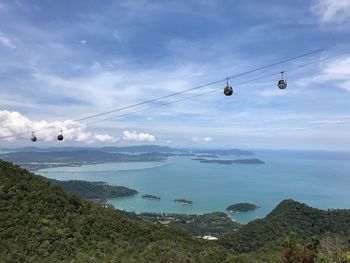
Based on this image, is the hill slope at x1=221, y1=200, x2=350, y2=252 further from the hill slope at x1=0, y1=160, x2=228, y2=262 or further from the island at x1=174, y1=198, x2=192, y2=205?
the island at x1=174, y1=198, x2=192, y2=205

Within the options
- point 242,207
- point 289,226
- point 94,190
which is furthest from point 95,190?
point 289,226

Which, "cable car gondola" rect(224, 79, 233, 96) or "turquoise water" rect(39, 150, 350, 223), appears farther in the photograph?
"turquoise water" rect(39, 150, 350, 223)

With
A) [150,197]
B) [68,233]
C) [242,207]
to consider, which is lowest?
[242,207]

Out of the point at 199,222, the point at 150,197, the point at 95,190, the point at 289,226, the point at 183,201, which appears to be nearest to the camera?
the point at 289,226

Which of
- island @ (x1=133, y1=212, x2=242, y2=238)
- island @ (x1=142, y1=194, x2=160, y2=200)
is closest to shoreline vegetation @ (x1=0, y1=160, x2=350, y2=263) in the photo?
island @ (x1=133, y1=212, x2=242, y2=238)

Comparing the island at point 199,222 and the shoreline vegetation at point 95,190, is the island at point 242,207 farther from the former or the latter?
the shoreline vegetation at point 95,190

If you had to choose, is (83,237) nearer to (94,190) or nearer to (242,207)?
(242,207)
